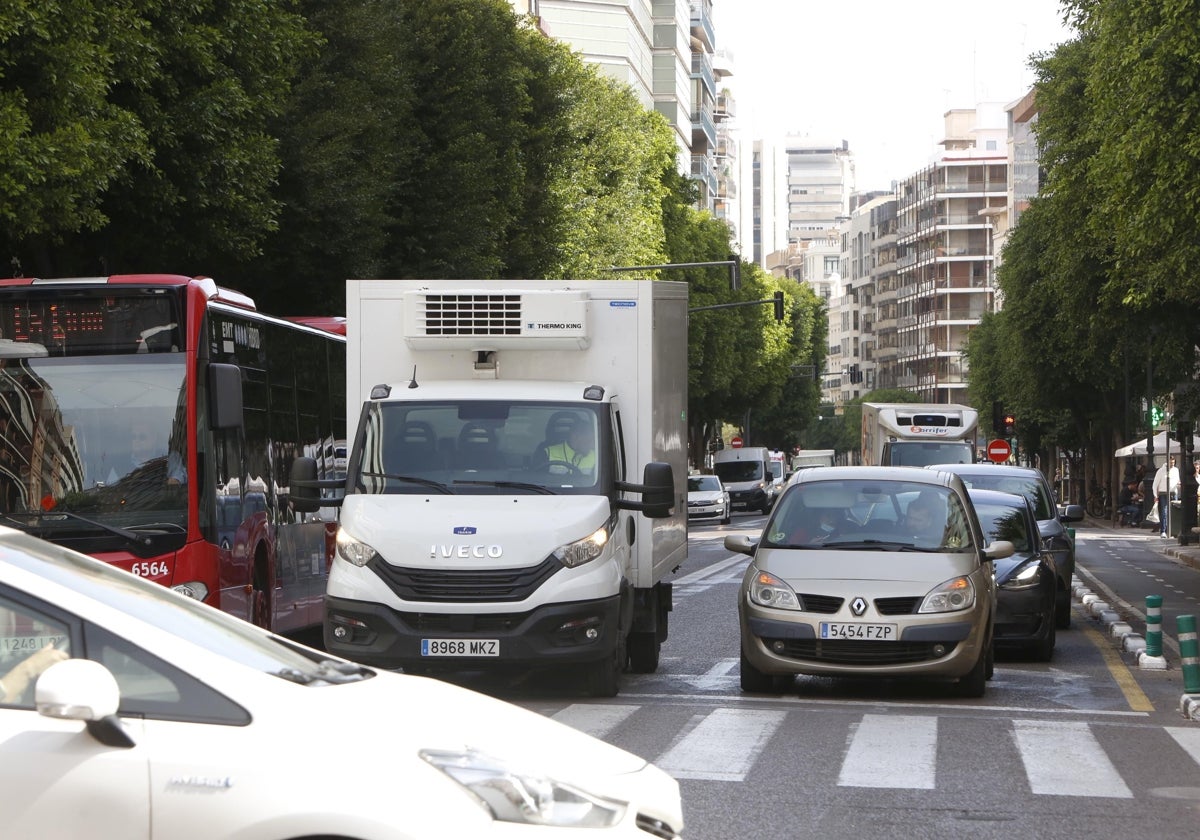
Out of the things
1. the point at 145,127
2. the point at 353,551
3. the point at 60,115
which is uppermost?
the point at 145,127

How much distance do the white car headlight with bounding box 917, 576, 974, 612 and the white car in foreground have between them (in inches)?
334

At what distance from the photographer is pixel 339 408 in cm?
1986

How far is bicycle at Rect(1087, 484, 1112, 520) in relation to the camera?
80.7 metres

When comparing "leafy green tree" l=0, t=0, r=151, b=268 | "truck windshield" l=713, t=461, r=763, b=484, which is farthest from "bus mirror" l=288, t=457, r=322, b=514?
"truck windshield" l=713, t=461, r=763, b=484

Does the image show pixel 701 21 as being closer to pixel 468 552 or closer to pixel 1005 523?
pixel 1005 523

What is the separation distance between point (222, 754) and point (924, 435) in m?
36.3

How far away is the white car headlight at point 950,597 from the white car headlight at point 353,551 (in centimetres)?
376

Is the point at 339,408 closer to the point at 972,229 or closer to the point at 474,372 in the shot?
the point at 474,372

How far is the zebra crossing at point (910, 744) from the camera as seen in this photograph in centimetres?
998

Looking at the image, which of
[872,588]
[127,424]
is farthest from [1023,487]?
Result: [127,424]

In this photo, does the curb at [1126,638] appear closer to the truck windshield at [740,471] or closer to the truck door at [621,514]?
the truck door at [621,514]

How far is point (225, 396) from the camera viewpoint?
1324 cm

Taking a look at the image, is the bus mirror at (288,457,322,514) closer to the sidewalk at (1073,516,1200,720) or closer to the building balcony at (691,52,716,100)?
the sidewalk at (1073,516,1200,720)

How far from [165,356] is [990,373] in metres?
97.8
